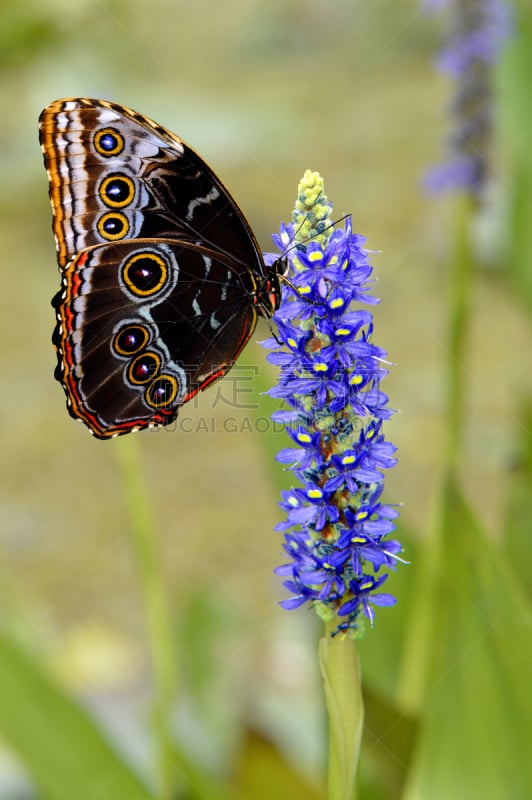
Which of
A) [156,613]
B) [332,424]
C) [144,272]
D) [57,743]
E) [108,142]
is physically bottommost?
[57,743]

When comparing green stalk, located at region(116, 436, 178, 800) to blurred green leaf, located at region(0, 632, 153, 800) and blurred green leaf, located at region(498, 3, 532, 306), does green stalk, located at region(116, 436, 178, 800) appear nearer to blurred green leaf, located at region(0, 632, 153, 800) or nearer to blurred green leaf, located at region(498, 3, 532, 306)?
blurred green leaf, located at region(0, 632, 153, 800)

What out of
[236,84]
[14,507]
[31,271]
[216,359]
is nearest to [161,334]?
[216,359]

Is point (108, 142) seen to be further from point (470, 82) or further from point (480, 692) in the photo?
point (480, 692)

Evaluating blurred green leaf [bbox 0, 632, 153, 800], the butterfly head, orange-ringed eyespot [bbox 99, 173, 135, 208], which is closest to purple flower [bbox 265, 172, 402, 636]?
the butterfly head

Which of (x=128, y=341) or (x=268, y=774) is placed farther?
(x=268, y=774)

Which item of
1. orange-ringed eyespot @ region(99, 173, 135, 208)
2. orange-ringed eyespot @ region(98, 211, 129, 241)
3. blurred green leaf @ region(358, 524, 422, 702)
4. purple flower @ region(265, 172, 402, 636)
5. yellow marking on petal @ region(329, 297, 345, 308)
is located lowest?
blurred green leaf @ region(358, 524, 422, 702)

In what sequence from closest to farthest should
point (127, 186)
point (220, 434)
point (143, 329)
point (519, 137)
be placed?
point (127, 186) → point (143, 329) → point (519, 137) → point (220, 434)

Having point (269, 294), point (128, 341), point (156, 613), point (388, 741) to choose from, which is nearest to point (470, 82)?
point (269, 294)
